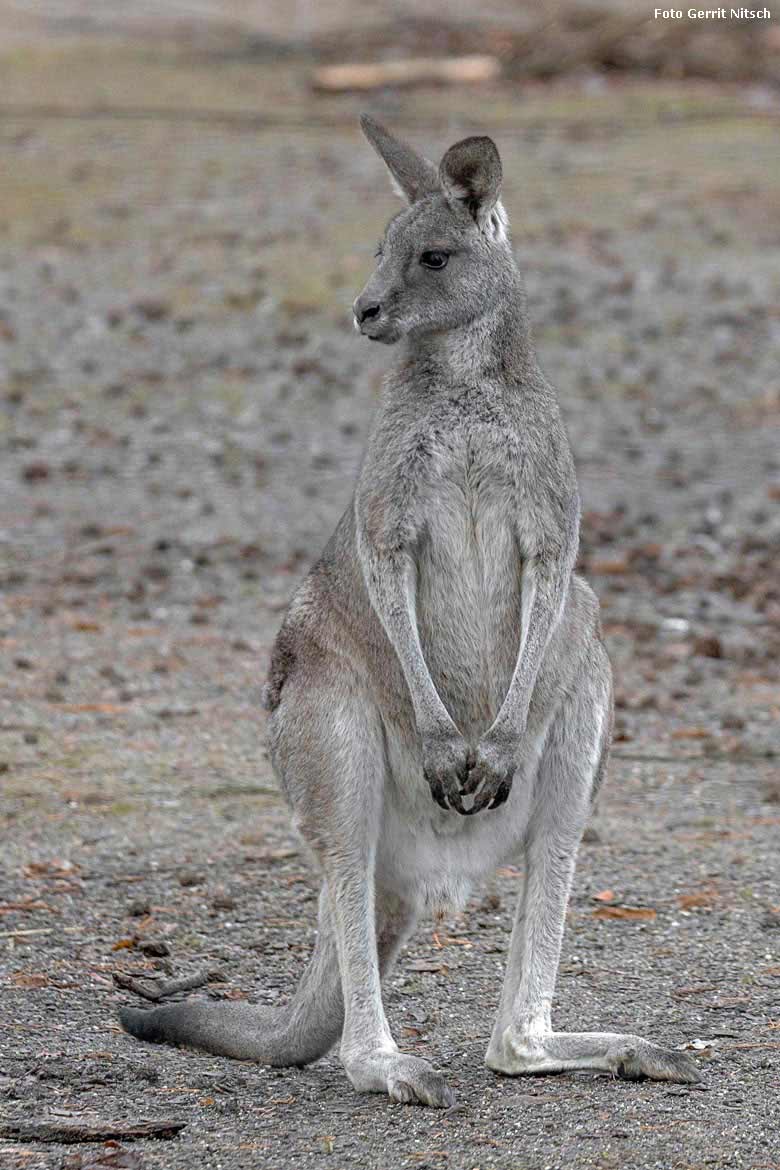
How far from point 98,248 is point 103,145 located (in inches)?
88.8

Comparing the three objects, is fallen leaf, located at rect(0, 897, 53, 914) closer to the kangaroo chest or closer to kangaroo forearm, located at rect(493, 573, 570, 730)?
the kangaroo chest

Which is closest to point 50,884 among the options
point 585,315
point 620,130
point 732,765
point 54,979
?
point 54,979

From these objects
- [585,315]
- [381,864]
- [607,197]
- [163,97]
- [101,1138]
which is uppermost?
[163,97]

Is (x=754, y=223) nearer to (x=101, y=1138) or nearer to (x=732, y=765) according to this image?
(x=732, y=765)

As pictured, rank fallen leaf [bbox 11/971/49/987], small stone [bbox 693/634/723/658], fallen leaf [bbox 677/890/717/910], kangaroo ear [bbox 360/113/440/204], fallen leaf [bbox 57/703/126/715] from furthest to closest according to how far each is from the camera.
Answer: small stone [bbox 693/634/723/658] < fallen leaf [bbox 57/703/126/715] < fallen leaf [bbox 677/890/717/910] < fallen leaf [bbox 11/971/49/987] < kangaroo ear [bbox 360/113/440/204]

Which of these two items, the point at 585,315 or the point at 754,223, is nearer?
the point at 585,315

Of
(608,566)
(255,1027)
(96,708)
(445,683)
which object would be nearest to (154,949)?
(255,1027)

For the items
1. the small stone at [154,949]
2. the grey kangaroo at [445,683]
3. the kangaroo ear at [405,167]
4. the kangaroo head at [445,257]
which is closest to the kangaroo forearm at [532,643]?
the grey kangaroo at [445,683]

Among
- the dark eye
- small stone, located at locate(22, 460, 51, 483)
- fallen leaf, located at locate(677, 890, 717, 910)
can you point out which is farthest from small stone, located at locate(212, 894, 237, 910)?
small stone, located at locate(22, 460, 51, 483)

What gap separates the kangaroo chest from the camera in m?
3.77

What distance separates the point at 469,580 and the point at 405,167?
2.88 ft

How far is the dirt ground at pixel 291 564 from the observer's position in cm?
367

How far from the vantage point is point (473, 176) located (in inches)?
153

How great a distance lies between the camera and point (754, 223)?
536 inches
